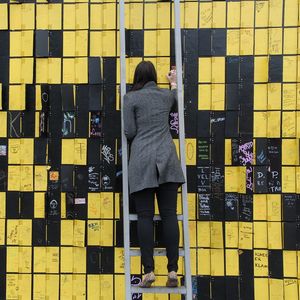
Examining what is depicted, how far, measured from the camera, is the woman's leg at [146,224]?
114 inches

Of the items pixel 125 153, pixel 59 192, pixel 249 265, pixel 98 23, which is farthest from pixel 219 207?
pixel 98 23

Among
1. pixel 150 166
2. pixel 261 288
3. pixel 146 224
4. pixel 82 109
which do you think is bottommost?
pixel 261 288

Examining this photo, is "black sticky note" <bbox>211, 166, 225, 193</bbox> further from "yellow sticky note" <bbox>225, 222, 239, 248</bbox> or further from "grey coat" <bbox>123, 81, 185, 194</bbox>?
"grey coat" <bbox>123, 81, 185, 194</bbox>

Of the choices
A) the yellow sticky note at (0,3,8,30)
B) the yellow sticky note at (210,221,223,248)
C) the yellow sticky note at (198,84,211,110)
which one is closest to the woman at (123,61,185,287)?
the yellow sticky note at (198,84,211,110)

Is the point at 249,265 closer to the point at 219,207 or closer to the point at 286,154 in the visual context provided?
the point at 219,207

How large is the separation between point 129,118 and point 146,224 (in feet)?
2.18

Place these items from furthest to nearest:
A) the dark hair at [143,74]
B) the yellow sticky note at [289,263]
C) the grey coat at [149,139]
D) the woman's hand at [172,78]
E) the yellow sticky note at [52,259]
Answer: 1. the yellow sticky note at [52,259]
2. the yellow sticky note at [289,263]
3. the woman's hand at [172,78]
4. the dark hair at [143,74]
5. the grey coat at [149,139]

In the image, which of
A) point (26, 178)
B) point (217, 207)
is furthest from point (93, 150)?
point (217, 207)

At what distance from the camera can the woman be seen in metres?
2.88

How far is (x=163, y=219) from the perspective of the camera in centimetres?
295

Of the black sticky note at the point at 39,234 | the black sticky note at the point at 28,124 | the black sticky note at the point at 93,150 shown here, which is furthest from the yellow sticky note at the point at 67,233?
the black sticky note at the point at 28,124

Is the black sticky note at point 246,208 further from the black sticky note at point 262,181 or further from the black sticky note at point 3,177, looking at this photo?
the black sticky note at point 3,177

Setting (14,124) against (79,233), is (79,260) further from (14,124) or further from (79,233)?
(14,124)

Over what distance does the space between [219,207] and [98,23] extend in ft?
5.33
